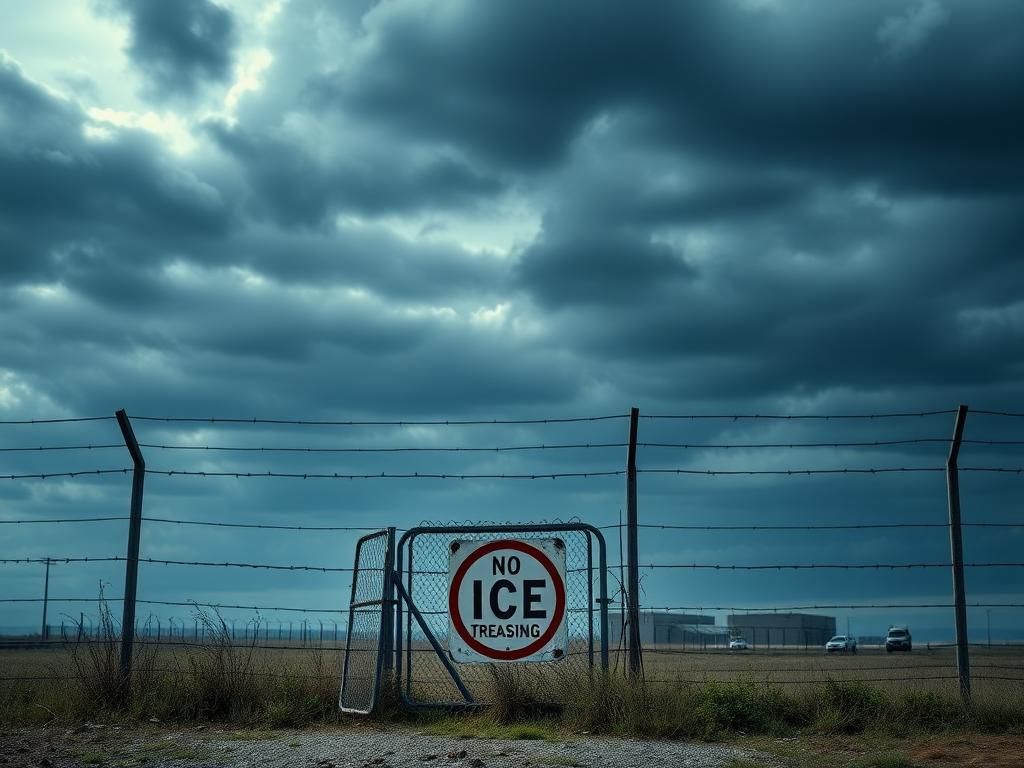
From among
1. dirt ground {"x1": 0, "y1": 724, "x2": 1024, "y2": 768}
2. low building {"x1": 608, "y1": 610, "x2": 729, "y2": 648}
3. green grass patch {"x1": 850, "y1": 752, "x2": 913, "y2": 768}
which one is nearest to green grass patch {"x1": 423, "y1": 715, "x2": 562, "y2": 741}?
dirt ground {"x1": 0, "y1": 724, "x2": 1024, "y2": 768}

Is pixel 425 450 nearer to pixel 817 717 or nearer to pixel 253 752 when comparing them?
pixel 253 752

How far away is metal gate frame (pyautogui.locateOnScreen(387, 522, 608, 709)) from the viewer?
10.2m

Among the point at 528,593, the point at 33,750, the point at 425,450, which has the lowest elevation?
the point at 33,750

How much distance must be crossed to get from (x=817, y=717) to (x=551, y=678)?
96.6 inches

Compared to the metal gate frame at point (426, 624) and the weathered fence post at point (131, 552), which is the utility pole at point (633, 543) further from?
the weathered fence post at point (131, 552)

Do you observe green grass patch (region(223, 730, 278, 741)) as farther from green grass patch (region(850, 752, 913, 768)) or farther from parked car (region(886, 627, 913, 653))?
parked car (region(886, 627, 913, 653))

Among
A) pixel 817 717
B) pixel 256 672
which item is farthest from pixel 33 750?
pixel 817 717

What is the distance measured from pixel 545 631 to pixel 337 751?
8.13ft

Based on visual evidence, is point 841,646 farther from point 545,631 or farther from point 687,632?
point 545,631

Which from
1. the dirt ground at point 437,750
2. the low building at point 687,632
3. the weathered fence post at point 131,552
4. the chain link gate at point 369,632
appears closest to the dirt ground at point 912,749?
the dirt ground at point 437,750

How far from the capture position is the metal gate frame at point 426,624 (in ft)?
33.5

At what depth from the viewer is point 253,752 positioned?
864cm

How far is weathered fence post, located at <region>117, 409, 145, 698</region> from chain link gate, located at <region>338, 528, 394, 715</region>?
7.07 feet

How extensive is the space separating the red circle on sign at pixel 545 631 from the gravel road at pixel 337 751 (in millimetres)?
1139
